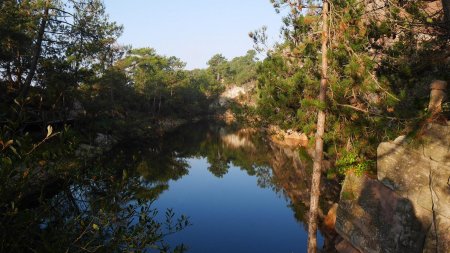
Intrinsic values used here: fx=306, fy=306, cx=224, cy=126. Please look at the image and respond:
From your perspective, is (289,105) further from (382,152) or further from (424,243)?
(424,243)

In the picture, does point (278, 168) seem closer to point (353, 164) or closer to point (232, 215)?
point (232, 215)

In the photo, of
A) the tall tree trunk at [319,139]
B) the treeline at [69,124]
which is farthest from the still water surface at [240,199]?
the tall tree trunk at [319,139]

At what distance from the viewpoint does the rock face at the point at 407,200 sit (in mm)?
7781

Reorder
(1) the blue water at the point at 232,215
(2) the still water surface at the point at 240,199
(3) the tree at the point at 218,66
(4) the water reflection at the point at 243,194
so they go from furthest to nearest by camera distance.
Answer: (3) the tree at the point at 218,66 < (4) the water reflection at the point at 243,194 < (2) the still water surface at the point at 240,199 < (1) the blue water at the point at 232,215

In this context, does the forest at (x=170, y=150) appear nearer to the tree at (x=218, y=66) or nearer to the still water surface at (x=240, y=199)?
the still water surface at (x=240, y=199)

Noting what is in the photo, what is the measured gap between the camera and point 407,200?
336 inches

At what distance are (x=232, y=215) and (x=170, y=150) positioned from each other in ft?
62.7

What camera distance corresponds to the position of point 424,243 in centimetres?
796

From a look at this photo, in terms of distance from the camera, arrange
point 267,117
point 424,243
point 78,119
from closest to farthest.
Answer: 1. point 424,243
2. point 267,117
3. point 78,119

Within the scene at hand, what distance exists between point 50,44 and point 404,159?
2047 centimetres

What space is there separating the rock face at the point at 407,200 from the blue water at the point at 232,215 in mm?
4221

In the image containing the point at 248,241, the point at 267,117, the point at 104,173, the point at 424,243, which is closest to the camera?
the point at 104,173

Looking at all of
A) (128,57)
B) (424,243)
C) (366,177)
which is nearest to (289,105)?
(366,177)

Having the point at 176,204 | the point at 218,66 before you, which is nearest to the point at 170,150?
the point at 176,204
